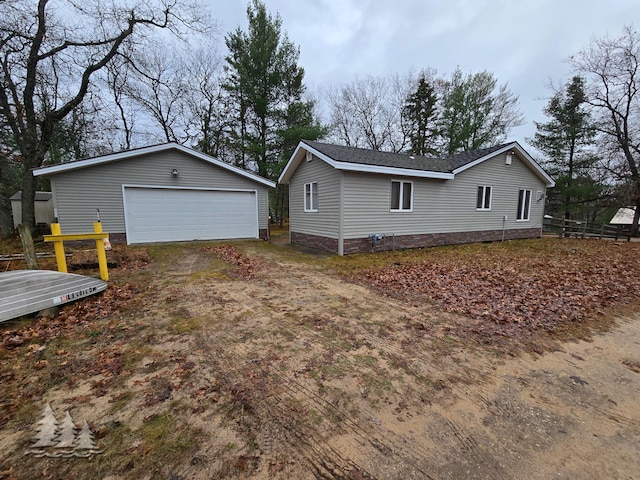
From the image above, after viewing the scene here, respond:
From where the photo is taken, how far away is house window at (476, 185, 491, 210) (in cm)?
1285

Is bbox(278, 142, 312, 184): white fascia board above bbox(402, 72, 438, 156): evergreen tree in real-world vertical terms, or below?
below

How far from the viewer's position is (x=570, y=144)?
789 inches

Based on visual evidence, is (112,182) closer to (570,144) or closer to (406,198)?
(406,198)

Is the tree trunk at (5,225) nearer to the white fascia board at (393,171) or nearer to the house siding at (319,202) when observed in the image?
the house siding at (319,202)

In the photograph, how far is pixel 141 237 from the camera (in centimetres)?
1109

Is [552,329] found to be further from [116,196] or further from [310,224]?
[116,196]

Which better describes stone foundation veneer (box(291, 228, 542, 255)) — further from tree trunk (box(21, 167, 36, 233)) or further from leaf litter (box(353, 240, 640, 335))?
tree trunk (box(21, 167, 36, 233))

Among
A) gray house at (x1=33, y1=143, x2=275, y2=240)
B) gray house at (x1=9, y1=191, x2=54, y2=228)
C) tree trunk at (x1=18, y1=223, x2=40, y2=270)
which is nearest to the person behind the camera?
tree trunk at (x1=18, y1=223, x2=40, y2=270)

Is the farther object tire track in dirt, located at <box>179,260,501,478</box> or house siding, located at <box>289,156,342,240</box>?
house siding, located at <box>289,156,342,240</box>

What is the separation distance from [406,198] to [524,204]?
26.9 feet

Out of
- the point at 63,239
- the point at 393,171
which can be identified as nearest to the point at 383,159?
the point at 393,171

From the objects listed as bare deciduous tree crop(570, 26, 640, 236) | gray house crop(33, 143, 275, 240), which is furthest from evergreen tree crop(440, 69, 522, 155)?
gray house crop(33, 143, 275, 240)

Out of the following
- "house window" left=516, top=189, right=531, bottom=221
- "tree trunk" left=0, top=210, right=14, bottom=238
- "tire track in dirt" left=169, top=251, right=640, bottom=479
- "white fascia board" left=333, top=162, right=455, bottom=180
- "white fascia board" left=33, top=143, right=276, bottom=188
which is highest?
"white fascia board" left=33, top=143, right=276, bottom=188

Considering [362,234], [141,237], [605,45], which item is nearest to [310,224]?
[362,234]
